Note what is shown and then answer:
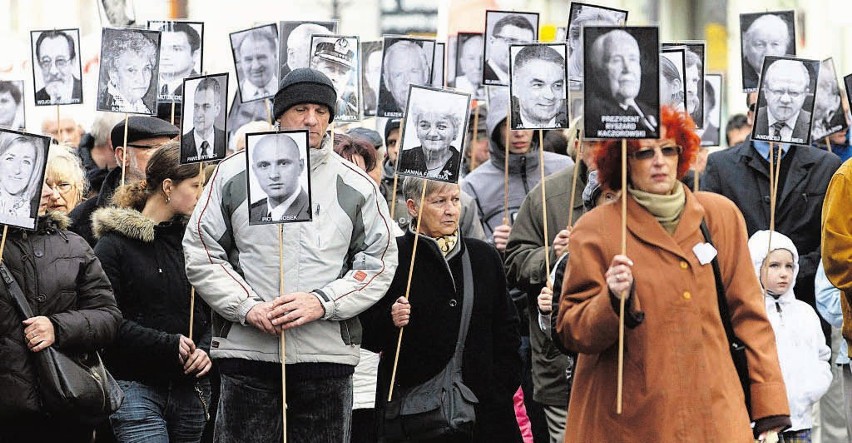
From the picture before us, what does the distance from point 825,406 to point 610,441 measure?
4.98 m

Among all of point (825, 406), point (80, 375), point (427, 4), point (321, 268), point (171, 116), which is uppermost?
point (427, 4)

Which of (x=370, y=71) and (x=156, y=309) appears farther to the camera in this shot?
(x=370, y=71)

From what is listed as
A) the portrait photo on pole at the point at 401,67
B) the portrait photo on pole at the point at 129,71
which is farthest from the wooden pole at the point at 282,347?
the portrait photo on pole at the point at 401,67

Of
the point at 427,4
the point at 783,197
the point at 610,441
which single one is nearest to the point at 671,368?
the point at 610,441

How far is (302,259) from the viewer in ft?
22.2

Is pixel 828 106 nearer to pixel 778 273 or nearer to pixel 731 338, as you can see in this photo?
pixel 778 273

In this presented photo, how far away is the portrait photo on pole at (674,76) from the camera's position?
761 centimetres

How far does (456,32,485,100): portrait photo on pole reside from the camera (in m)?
11.1

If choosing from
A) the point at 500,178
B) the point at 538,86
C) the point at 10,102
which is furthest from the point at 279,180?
the point at 10,102

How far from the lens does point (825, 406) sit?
Answer: 10656 millimetres

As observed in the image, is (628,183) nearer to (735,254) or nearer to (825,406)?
(735,254)

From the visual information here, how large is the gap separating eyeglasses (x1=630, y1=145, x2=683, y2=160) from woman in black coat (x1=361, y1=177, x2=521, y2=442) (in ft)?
5.79

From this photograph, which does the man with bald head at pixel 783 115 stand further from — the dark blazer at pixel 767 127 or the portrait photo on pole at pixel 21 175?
the portrait photo on pole at pixel 21 175

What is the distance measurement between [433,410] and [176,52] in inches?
128
